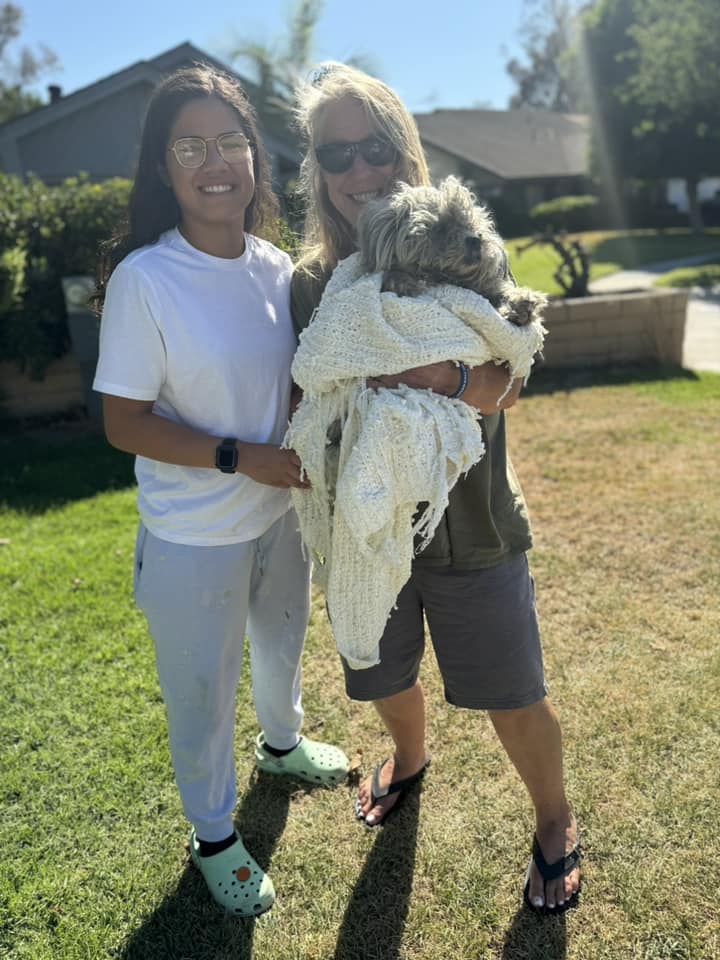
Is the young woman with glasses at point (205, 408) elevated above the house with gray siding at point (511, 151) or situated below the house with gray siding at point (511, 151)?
below

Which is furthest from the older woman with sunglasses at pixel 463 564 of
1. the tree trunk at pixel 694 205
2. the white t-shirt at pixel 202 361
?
the tree trunk at pixel 694 205

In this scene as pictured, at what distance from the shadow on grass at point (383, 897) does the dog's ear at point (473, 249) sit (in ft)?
5.64

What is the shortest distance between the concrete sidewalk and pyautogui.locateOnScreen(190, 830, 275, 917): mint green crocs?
665 centimetres

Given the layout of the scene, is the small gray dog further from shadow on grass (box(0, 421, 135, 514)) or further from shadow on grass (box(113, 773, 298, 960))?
shadow on grass (box(0, 421, 135, 514))

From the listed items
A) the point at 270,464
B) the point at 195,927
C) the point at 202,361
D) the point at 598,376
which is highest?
the point at 202,361

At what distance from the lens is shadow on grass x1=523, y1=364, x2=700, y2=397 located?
7.08 meters

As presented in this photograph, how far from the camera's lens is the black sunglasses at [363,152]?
1962mm

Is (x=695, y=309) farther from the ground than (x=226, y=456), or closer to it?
closer to it

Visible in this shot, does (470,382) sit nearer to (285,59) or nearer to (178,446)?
(178,446)

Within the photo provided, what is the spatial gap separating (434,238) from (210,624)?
43.7 inches

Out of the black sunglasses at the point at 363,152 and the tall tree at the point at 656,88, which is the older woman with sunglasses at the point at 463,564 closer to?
the black sunglasses at the point at 363,152

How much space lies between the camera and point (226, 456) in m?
1.79

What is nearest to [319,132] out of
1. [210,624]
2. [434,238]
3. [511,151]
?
[434,238]

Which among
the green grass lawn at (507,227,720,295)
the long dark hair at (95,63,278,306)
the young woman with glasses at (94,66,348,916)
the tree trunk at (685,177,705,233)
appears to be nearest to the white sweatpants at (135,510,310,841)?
the young woman with glasses at (94,66,348,916)
